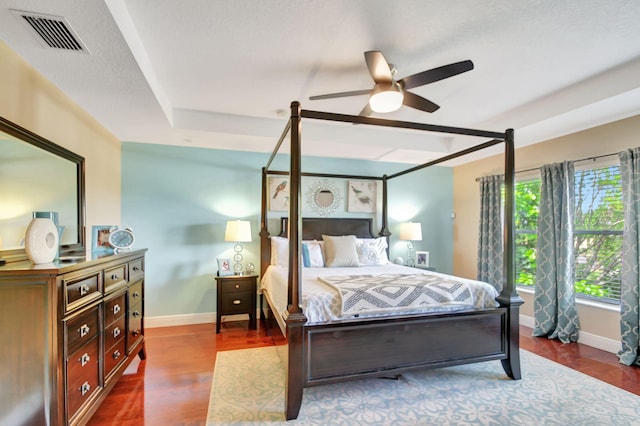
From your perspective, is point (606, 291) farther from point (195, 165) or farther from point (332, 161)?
point (195, 165)

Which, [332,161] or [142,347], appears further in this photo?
[332,161]

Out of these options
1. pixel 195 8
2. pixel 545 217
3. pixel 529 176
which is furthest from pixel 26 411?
pixel 529 176

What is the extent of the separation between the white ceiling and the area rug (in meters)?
2.44

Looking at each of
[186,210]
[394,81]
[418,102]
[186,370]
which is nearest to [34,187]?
[186,370]

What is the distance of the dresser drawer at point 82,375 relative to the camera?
63.9 inches

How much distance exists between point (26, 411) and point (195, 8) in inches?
92.3

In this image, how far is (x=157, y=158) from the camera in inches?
154

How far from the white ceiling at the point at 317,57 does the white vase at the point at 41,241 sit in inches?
42.7

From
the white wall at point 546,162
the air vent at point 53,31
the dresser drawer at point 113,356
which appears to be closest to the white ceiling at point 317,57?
the air vent at point 53,31

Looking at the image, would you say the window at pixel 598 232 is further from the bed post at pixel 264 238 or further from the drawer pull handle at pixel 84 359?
the drawer pull handle at pixel 84 359

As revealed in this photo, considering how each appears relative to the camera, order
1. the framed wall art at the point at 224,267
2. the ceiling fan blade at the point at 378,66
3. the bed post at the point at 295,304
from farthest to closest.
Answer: the framed wall art at the point at 224,267 < the bed post at the point at 295,304 < the ceiling fan blade at the point at 378,66

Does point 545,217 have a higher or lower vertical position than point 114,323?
higher

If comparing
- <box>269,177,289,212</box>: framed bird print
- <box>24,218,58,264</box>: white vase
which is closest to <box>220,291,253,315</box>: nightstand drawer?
<box>269,177,289,212</box>: framed bird print

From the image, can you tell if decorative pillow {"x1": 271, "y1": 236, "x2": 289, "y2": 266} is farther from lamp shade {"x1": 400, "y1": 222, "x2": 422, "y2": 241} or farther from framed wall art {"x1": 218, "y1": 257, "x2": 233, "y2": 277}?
lamp shade {"x1": 400, "y1": 222, "x2": 422, "y2": 241}
